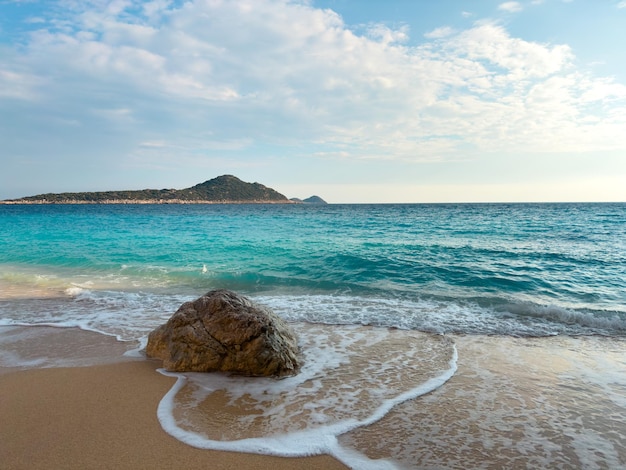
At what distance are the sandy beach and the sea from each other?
0.18 m

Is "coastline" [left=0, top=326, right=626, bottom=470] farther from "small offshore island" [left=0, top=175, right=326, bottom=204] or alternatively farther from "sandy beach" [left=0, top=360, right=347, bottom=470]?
"small offshore island" [left=0, top=175, right=326, bottom=204]

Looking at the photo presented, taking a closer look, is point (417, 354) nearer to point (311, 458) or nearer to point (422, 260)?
point (311, 458)

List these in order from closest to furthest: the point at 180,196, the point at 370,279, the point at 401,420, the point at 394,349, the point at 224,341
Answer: the point at 401,420, the point at 224,341, the point at 394,349, the point at 370,279, the point at 180,196

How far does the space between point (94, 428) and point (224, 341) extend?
6.74 feet

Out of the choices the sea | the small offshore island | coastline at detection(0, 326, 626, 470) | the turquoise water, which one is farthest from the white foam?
the small offshore island

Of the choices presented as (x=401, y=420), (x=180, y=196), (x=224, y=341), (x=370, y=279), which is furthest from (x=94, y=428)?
(x=180, y=196)

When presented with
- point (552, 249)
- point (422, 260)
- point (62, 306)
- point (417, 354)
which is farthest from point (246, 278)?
point (552, 249)

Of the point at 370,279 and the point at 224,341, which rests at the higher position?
the point at 224,341

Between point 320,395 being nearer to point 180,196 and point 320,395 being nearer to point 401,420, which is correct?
point 401,420

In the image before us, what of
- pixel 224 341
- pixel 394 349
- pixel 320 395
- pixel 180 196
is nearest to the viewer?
pixel 320 395

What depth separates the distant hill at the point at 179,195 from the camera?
14038 cm

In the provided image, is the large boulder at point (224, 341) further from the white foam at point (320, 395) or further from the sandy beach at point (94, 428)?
the sandy beach at point (94, 428)

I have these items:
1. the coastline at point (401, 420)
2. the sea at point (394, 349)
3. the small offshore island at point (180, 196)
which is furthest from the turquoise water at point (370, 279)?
the small offshore island at point (180, 196)

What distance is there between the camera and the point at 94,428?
12.8 ft
